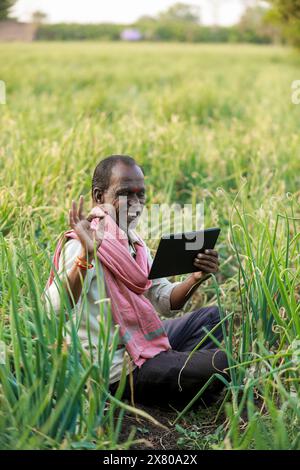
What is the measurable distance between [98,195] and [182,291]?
387 millimetres

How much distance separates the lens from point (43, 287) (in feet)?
6.82

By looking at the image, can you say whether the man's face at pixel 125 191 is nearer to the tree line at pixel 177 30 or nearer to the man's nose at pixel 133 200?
the man's nose at pixel 133 200

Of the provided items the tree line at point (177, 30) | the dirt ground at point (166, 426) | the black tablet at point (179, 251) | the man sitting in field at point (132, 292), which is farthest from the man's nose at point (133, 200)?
the tree line at point (177, 30)

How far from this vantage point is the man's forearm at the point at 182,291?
2281 millimetres

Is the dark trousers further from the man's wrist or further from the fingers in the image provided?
the man's wrist

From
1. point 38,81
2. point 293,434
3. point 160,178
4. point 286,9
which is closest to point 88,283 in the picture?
point 293,434

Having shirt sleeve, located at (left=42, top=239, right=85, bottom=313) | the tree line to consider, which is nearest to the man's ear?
shirt sleeve, located at (left=42, top=239, right=85, bottom=313)

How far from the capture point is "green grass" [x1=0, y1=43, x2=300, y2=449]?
1662 mm

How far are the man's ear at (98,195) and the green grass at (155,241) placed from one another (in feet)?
0.70

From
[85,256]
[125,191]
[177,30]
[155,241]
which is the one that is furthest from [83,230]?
[177,30]

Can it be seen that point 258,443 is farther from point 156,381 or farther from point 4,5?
point 4,5

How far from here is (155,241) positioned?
3.19m

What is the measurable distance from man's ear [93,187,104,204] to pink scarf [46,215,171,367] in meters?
0.06

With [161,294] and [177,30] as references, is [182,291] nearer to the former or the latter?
[161,294]
